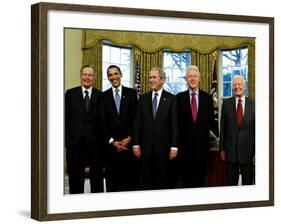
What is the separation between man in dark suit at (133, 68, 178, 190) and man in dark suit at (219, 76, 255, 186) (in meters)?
0.49

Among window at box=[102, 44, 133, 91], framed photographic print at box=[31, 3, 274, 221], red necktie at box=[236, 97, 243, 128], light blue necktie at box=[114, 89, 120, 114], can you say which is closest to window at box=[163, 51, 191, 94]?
framed photographic print at box=[31, 3, 274, 221]

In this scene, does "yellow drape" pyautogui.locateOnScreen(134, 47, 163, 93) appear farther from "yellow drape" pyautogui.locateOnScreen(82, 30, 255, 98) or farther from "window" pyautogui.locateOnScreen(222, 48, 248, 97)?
"window" pyautogui.locateOnScreen(222, 48, 248, 97)

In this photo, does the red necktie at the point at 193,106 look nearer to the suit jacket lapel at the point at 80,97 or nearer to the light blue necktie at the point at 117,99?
the light blue necktie at the point at 117,99

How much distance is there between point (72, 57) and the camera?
658 cm

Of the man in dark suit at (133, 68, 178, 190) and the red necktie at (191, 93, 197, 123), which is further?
the red necktie at (191, 93, 197, 123)

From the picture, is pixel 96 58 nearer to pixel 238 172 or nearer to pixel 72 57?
pixel 72 57

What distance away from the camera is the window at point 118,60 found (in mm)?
6715

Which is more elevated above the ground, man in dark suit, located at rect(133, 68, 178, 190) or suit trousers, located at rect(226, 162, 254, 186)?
man in dark suit, located at rect(133, 68, 178, 190)

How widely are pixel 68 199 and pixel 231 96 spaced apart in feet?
5.48

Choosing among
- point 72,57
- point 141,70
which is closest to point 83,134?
point 72,57

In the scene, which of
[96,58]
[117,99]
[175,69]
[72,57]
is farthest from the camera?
[175,69]

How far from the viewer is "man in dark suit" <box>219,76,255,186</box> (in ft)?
23.8

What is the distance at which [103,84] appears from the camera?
6.73 metres

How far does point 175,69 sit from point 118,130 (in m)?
0.70
